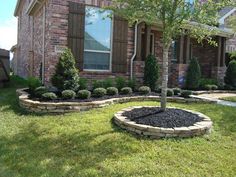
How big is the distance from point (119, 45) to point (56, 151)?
617 cm

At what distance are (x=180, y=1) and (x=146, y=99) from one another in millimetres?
3438

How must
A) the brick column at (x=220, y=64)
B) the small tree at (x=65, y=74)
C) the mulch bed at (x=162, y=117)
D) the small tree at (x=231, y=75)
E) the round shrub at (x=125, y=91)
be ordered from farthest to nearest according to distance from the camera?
the brick column at (x=220, y=64), the small tree at (x=231, y=75), the round shrub at (x=125, y=91), the small tree at (x=65, y=74), the mulch bed at (x=162, y=117)

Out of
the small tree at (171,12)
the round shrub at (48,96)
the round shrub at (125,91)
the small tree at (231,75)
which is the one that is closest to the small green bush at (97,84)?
the round shrub at (125,91)

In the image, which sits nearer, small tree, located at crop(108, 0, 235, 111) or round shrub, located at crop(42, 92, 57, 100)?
small tree, located at crop(108, 0, 235, 111)

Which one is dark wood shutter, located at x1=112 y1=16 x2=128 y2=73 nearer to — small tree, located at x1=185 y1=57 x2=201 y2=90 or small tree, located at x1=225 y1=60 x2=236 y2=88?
small tree, located at x1=185 y1=57 x2=201 y2=90

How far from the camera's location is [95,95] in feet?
26.7

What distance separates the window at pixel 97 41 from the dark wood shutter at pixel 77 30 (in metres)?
0.24

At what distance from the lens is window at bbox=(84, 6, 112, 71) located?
31.5 feet

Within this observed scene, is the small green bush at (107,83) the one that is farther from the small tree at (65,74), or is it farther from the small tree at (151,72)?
the small tree at (151,72)

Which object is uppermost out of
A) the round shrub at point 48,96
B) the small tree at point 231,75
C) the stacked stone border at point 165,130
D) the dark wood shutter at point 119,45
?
the dark wood shutter at point 119,45

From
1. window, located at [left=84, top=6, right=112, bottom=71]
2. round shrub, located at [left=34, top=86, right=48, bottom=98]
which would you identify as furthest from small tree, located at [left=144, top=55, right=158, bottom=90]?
round shrub, located at [left=34, top=86, right=48, bottom=98]

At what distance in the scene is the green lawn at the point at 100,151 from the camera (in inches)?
158

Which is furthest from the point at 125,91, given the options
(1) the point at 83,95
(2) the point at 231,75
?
(2) the point at 231,75

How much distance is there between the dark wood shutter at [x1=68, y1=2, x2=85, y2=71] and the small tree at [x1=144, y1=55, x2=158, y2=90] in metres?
2.32
